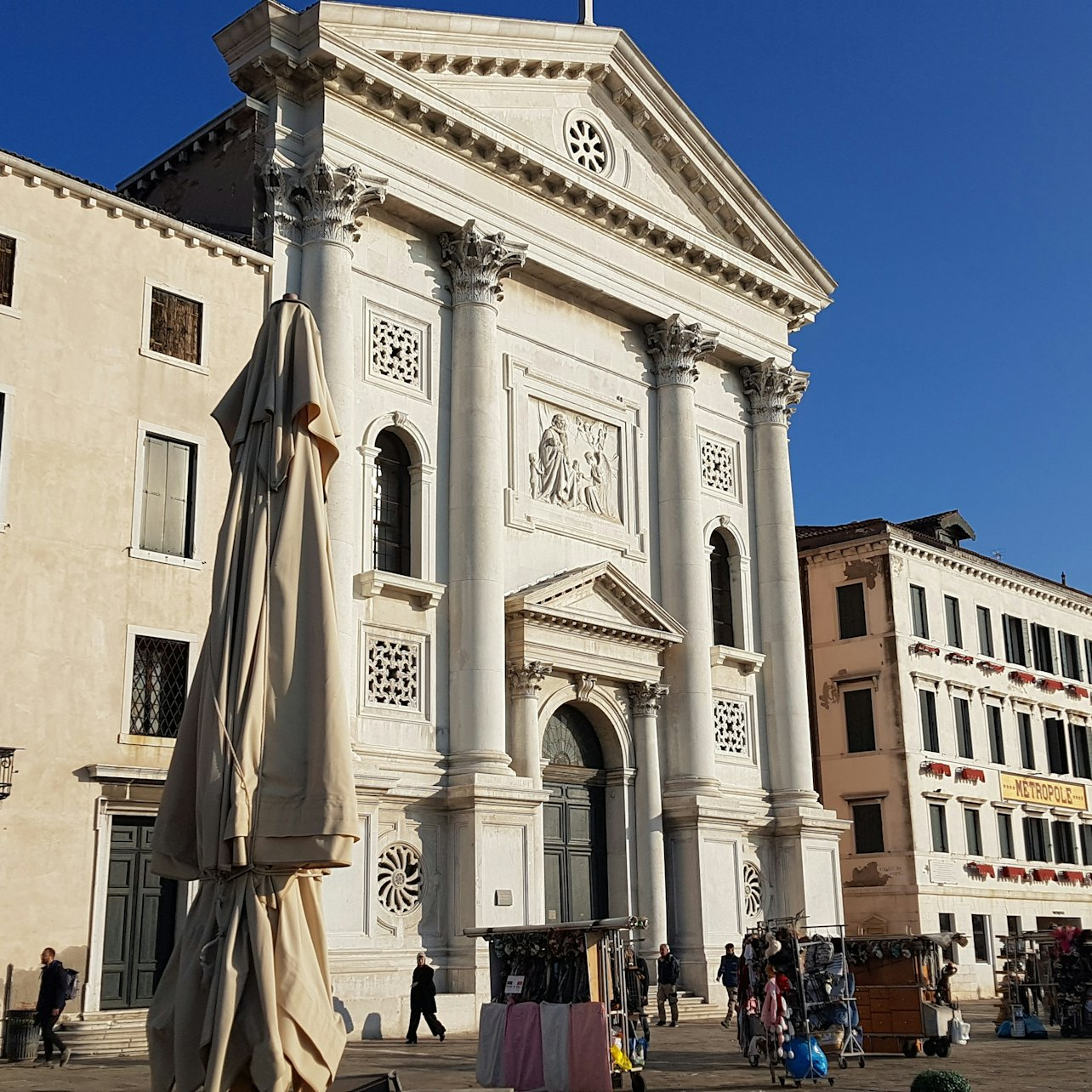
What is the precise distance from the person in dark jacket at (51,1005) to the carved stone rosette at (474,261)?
1345cm

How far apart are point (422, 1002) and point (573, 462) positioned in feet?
36.6

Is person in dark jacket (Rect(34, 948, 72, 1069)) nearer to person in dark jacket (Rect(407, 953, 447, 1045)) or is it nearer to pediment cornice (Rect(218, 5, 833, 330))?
person in dark jacket (Rect(407, 953, 447, 1045))

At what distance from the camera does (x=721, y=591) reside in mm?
30125

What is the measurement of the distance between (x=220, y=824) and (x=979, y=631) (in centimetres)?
3586

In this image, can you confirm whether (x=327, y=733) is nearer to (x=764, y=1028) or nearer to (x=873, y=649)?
(x=764, y=1028)

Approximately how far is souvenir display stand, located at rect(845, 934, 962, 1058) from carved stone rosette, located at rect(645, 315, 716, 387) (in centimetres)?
1338

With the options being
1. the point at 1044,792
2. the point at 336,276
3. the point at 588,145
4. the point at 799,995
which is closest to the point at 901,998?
the point at 799,995

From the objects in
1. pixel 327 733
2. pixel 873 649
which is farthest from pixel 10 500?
pixel 873 649

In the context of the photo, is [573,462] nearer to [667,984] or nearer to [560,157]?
[560,157]

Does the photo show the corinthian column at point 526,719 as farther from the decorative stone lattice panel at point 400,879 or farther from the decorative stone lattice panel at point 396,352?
the decorative stone lattice panel at point 396,352

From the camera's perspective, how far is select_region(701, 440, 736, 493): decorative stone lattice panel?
30.1 meters

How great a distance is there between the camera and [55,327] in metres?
20.0

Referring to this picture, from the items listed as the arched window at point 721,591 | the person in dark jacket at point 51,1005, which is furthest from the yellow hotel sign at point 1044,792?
the person in dark jacket at point 51,1005

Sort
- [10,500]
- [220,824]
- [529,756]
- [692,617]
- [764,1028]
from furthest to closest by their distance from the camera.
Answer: [692,617]
[529,756]
[10,500]
[764,1028]
[220,824]
